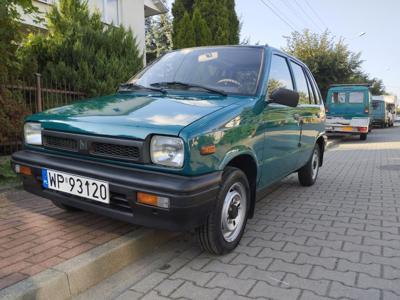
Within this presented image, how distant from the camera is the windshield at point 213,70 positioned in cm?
346

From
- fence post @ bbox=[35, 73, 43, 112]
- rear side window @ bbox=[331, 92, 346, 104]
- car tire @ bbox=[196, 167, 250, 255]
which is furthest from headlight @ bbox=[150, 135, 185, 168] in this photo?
rear side window @ bbox=[331, 92, 346, 104]

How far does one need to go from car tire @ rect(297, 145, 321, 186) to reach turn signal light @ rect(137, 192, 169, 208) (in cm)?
368

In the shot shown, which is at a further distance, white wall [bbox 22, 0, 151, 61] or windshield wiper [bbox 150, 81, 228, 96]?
white wall [bbox 22, 0, 151, 61]

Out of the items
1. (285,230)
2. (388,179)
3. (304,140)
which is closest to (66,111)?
(285,230)

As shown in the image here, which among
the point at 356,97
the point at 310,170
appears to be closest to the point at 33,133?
the point at 310,170

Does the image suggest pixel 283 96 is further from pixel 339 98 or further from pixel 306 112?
pixel 339 98

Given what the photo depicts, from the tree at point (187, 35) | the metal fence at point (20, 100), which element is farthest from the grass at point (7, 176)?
the tree at point (187, 35)

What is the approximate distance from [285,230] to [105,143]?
7.08 ft

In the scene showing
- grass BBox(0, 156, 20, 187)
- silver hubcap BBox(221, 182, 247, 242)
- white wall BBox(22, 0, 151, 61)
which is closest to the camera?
silver hubcap BBox(221, 182, 247, 242)

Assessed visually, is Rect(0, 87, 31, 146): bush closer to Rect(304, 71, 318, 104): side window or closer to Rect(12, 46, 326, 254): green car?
Rect(12, 46, 326, 254): green car

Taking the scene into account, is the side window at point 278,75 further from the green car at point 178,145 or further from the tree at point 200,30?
the tree at point 200,30

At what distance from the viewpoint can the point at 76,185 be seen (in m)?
2.73

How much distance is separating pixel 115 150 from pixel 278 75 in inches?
85.9

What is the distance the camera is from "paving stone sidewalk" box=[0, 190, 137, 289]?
251 cm
